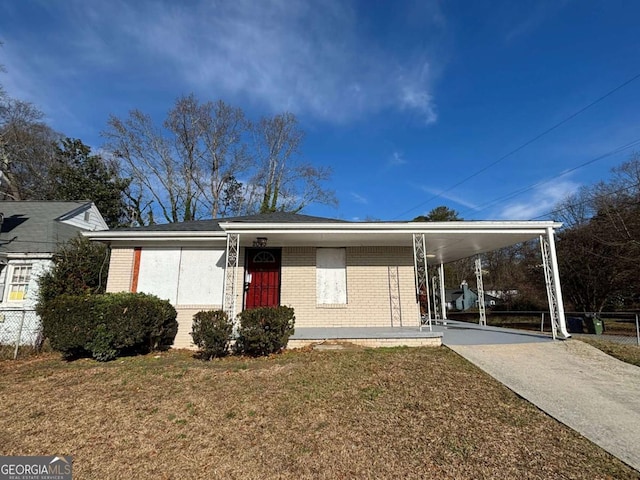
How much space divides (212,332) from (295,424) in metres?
3.57

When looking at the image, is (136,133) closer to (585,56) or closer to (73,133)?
(73,133)

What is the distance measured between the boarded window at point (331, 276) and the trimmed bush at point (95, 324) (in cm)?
478

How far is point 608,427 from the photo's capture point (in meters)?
3.64

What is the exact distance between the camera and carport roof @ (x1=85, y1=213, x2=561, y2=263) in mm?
8289

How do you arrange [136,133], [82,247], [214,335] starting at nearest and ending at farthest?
[214,335] < [82,247] < [136,133]

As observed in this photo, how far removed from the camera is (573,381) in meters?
5.16

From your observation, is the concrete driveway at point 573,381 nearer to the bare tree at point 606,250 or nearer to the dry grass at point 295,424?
the dry grass at point 295,424

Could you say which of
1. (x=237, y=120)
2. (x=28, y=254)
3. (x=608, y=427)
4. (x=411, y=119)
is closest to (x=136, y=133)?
(x=237, y=120)

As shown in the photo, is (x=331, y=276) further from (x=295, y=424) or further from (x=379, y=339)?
(x=295, y=424)

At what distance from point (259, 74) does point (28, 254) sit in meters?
10.6

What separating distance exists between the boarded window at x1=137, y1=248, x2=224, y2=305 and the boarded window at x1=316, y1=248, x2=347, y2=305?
2.98 metres

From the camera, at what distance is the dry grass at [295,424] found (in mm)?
2998

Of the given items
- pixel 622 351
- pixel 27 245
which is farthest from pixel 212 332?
pixel 27 245

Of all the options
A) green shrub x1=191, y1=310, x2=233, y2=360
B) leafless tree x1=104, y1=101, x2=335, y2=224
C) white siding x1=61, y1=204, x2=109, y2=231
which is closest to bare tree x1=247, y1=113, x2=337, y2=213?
leafless tree x1=104, y1=101, x2=335, y2=224
